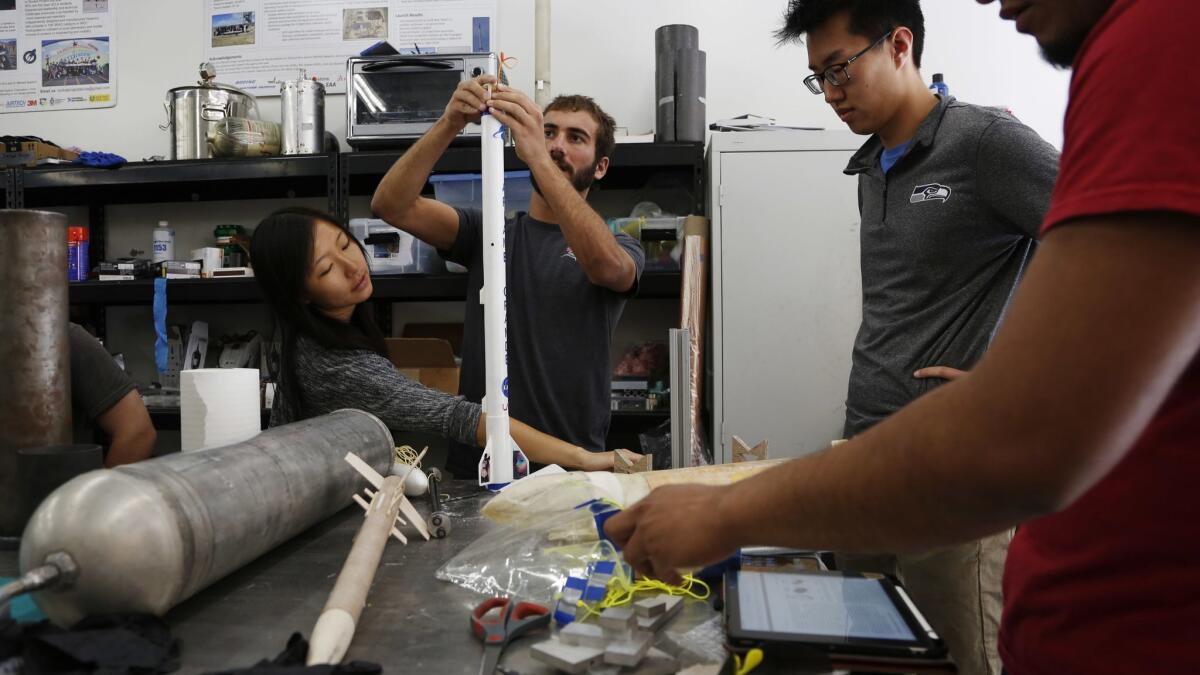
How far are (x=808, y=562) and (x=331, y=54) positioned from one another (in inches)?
120

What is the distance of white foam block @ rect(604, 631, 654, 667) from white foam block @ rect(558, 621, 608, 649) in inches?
0.4

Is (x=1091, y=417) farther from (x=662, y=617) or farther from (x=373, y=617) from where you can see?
(x=373, y=617)

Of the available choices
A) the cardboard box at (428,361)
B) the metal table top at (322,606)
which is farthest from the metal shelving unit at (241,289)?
the metal table top at (322,606)

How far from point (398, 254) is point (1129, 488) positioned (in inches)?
100

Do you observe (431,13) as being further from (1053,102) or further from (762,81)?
(1053,102)

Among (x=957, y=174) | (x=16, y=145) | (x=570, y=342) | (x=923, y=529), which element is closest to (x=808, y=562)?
(x=923, y=529)

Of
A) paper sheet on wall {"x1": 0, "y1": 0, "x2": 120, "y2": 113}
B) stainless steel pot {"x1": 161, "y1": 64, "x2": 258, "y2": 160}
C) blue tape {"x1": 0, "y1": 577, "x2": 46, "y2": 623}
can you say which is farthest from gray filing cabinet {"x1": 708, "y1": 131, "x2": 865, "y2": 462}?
paper sheet on wall {"x1": 0, "y1": 0, "x2": 120, "y2": 113}

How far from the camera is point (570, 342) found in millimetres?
1777

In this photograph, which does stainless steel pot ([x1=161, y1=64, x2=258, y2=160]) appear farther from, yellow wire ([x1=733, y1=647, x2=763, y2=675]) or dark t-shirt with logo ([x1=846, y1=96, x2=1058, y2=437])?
yellow wire ([x1=733, y1=647, x2=763, y2=675])

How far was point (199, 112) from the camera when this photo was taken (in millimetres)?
2930

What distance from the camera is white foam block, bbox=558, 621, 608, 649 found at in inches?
26.2

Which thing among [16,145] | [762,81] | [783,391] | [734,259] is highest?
[762,81]

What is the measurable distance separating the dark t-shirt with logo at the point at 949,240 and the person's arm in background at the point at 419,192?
0.86 meters

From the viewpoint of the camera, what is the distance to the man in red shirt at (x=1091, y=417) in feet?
1.27
